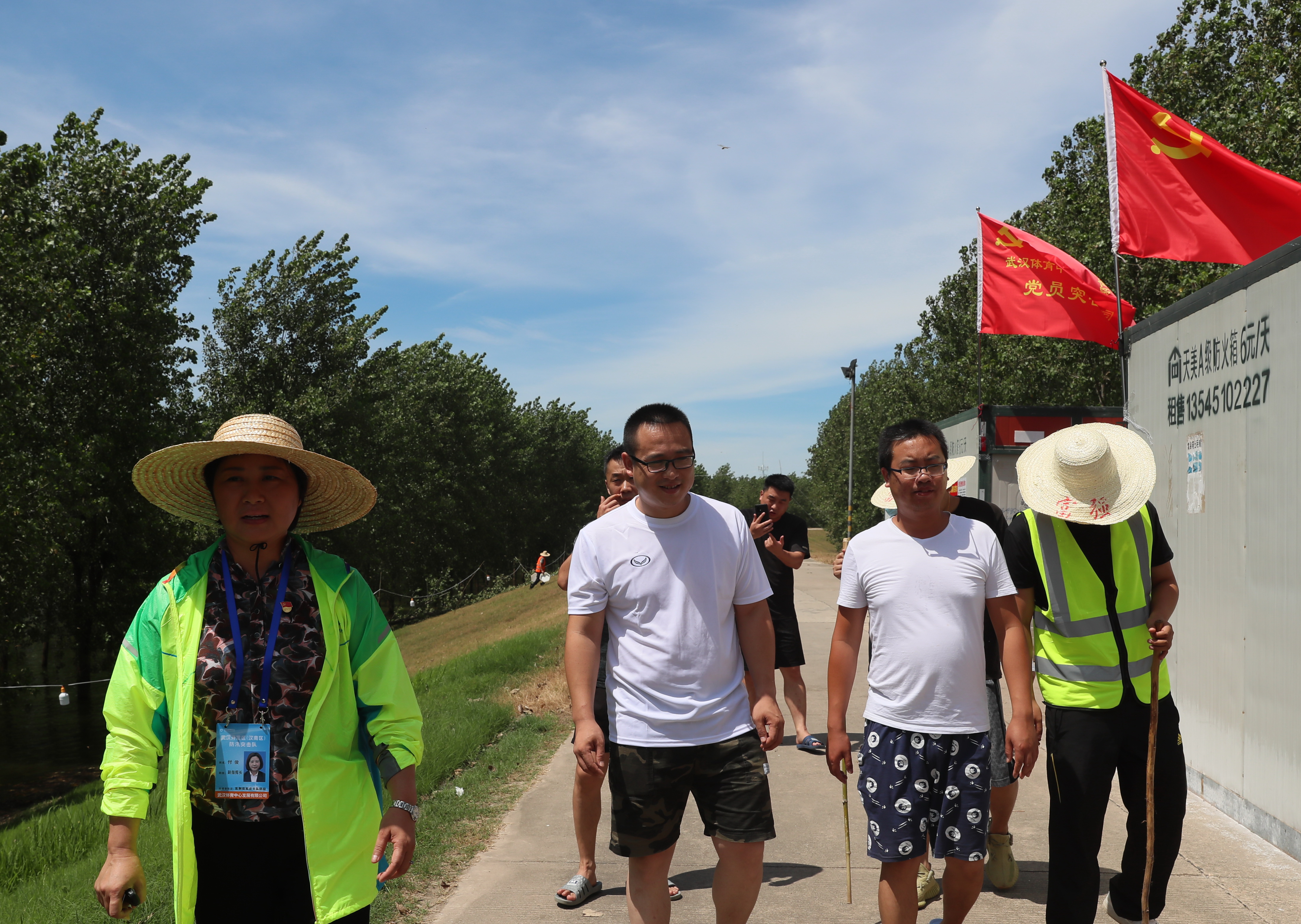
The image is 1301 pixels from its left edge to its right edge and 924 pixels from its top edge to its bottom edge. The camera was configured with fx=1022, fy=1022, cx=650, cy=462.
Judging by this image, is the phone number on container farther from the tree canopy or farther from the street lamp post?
the street lamp post

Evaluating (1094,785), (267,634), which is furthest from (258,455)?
(1094,785)

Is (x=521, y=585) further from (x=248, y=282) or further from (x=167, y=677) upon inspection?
(x=167, y=677)

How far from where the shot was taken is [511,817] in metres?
5.95

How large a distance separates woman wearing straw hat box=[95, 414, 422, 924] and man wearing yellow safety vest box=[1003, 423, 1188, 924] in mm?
2319

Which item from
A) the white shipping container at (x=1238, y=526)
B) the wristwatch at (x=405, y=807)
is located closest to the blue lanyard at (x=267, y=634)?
the wristwatch at (x=405, y=807)

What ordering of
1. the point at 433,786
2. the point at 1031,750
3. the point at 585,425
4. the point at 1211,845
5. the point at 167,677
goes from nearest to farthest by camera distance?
1. the point at 167,677
2. the point at 1031,750
3. the point at 1211,845
4. the point at 433,786
5. the point at 585,425

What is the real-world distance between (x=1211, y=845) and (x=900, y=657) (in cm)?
274

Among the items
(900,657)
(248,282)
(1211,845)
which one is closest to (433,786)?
(900,657)

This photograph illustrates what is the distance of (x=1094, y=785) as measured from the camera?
3.57 meters

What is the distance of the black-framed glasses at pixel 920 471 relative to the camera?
3.65m

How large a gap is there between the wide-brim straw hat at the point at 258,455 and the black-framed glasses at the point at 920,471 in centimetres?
185

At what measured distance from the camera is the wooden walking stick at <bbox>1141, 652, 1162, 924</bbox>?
350 cm

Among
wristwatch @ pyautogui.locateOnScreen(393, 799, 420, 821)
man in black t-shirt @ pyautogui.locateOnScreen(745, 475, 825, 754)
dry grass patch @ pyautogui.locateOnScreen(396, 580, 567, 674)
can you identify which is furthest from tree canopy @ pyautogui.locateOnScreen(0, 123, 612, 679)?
wristwatch @ pyautogui.locateOnScreen(393, 799, 420, 821)

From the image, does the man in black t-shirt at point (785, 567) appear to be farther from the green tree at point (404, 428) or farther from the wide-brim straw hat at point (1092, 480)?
the green tree at point (404, 428)
